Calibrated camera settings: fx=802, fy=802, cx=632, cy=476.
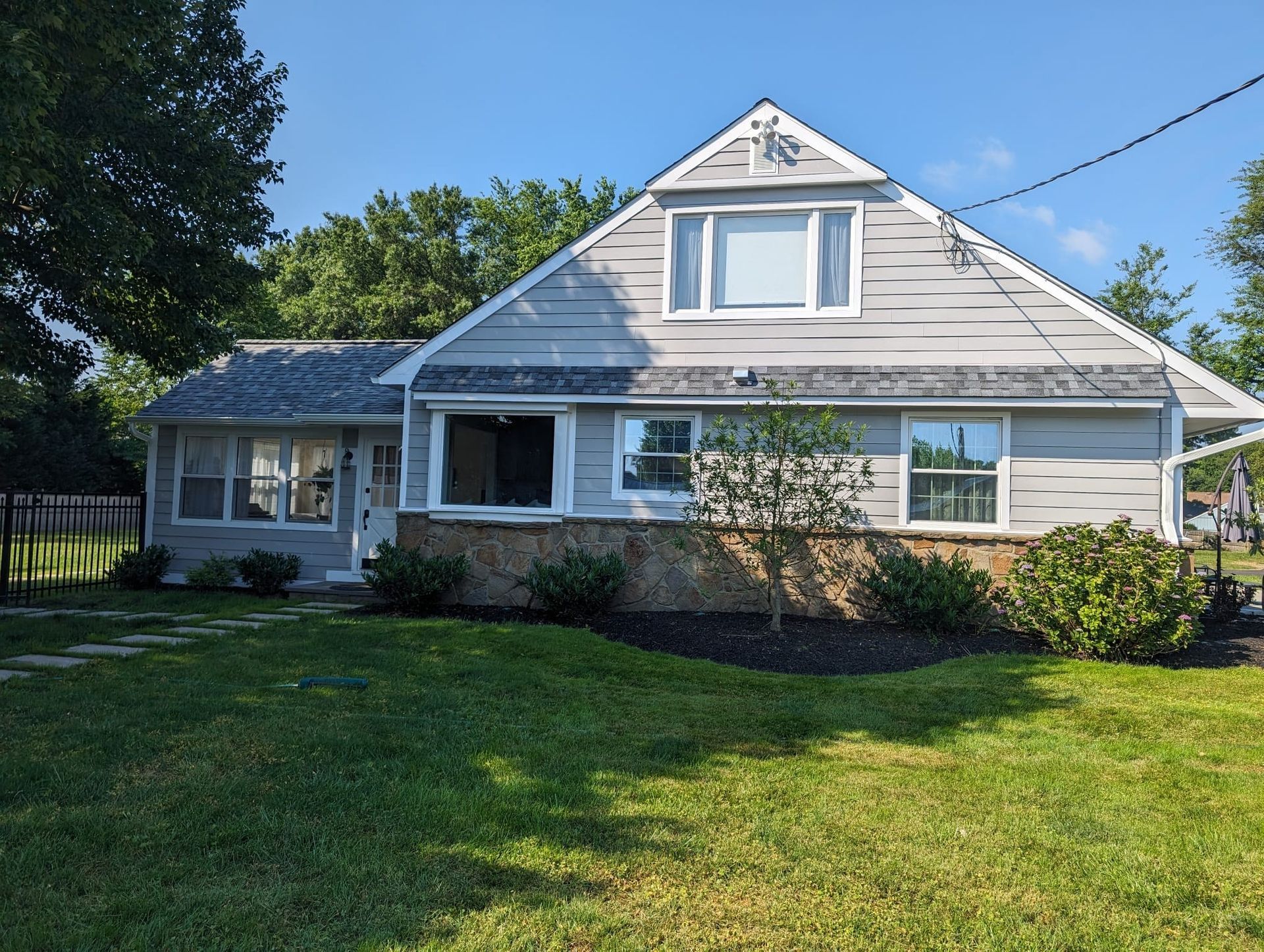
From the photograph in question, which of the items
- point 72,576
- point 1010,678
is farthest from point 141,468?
point 1010,678

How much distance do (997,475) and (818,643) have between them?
3.11 meters

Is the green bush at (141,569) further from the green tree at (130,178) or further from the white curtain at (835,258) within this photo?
the white curtain at (835,258)

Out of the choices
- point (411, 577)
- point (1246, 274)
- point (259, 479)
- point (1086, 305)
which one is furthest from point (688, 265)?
point (1246, 274)

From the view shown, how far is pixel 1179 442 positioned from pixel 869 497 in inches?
133

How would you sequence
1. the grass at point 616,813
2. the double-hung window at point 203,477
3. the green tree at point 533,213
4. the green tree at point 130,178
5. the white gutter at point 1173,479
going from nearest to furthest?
1. the grass at point 616,813
2. the green tree at point 130,178
3. the white gutter at point 1173,479
4. the double-hung window at point 203,477
5. the green tree at point 533,213

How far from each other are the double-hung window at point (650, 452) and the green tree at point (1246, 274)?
26556 millimetres

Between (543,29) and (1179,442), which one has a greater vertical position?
(543,29)

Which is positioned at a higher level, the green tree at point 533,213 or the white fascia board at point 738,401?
the green tree at point 533,213

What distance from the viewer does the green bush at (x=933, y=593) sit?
28.7 ft

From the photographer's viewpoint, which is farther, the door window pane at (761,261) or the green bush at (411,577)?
the door window pane at (761,261)

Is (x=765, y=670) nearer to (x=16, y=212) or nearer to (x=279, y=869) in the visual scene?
(x=279, y=869)

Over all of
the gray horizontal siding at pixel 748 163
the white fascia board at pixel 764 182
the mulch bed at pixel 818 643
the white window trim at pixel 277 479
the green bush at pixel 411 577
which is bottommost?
the mulch bed at pixel 818 643

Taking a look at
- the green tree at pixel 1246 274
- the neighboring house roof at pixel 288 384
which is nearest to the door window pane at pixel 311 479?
the neighboring house roof at pixel 288 384

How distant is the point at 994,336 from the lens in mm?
9562
